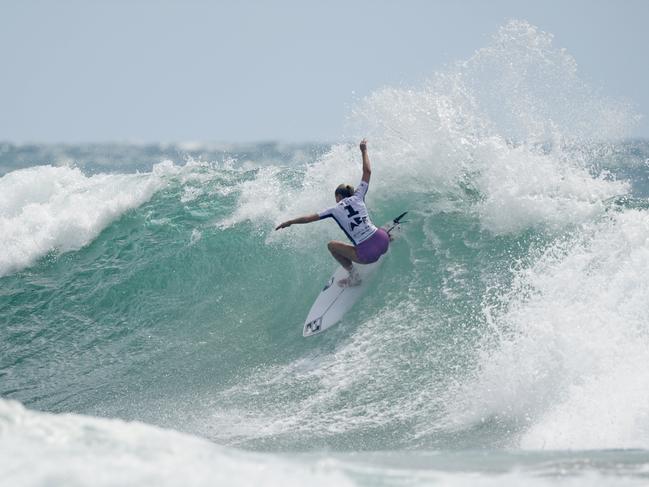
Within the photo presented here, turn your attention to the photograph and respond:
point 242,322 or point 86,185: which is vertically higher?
point 86,185

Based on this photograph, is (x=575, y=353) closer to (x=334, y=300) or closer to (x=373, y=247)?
(x=373, y=247)

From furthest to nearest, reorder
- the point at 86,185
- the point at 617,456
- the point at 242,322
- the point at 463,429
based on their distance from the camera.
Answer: the point at 86,185 < the point at 242,322 < the point at 463,429 < the point at 617,456

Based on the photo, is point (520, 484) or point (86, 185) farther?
point (86, 185)

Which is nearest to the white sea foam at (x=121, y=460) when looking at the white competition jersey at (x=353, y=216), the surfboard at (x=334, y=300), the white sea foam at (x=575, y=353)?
the white sea foam at (x=575, y=353)

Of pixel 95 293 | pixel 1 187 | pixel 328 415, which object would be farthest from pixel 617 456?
pixel 1 187

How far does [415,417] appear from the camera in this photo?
7254 millimetres

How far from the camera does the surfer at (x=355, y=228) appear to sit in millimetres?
9125

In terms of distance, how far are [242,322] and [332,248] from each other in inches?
63.5

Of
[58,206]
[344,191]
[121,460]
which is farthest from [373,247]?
[58,206]

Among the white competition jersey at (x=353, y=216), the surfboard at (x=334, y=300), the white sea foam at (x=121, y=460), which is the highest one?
the white competition jersey at (x=353, y=216)

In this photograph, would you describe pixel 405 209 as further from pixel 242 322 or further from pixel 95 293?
pixel 95 293

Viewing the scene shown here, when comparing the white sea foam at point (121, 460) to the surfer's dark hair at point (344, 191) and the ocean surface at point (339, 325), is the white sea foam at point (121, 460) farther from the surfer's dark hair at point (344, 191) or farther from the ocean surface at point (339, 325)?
the surfer's dark hair at point (344, 191)

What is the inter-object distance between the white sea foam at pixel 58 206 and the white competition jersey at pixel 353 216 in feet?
17.5

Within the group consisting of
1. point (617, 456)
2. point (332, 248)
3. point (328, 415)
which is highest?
point (332, 248)
